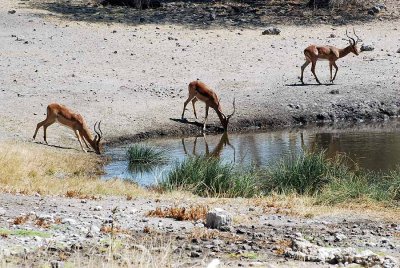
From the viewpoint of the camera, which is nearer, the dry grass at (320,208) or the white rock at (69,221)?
the white rock at (69,221)

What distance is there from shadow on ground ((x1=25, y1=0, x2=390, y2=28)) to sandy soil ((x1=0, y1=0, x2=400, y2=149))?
2.81ft

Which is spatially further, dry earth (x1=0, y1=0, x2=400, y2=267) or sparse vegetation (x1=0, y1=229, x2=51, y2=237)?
dry earth (x1=0, y1=0, x2=400, y2=267)

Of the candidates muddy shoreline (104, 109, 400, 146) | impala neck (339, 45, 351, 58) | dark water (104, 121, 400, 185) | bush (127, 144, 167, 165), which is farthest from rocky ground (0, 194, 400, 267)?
impala neck (339, 45, 351, 58)

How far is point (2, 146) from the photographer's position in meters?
16.7

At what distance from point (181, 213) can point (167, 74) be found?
13926 millimetres

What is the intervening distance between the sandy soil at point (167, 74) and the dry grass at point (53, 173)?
1.52m

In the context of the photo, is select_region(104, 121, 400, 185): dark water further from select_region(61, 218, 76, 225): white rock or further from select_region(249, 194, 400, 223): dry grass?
select_region(61, 218, 76, 225): white rock

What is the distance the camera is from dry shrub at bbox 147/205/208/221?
1018 cm

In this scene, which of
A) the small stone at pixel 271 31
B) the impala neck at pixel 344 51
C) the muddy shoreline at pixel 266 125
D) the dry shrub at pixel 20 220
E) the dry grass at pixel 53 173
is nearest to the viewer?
the dry shrub at pixel 20 220

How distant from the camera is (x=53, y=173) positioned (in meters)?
15.8

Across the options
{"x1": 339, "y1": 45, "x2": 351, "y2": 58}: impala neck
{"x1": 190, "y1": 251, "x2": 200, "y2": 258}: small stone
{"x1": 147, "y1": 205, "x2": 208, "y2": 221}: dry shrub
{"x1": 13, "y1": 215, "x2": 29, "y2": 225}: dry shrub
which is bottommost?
{"x1": 339, "y1": 45, "x2": 351, "y2": 58}: impala neck

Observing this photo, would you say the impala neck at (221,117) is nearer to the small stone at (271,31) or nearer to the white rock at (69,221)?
the small stone at (271,31)

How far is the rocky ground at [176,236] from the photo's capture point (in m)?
7.96

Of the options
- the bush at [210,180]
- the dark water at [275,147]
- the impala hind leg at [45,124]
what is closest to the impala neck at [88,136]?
the dark water at [275,147]
